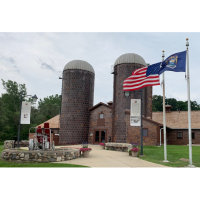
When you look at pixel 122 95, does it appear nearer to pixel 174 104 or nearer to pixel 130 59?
pixel 130 59

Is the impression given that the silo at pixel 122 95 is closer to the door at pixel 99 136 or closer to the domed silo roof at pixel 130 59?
the domed silo roof at pixel 130 59

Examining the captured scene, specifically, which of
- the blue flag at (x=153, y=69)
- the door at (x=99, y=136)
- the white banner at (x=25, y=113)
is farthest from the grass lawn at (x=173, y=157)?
the door at (x=99, y=136)

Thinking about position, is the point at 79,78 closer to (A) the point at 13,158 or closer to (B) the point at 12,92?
(A) the point at 13,158

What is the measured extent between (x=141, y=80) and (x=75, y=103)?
63.4 feet

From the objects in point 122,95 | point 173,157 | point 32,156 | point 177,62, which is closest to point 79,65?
point 122,95

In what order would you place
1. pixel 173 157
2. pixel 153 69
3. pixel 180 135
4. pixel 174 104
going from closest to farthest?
pixel 153 69 < pixel 173 157 < pixel 180 135 < pixel 174 104

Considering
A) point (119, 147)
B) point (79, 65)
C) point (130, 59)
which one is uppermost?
point (130, 59)

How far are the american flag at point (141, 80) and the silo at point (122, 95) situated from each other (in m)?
14.3

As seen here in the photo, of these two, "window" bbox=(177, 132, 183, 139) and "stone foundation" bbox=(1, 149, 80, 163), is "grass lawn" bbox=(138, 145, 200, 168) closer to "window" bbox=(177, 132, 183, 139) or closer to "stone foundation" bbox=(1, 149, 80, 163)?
"stone foundation" bbox=(1, 149, 80, 163)

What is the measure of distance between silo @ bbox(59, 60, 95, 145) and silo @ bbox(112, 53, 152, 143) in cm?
488

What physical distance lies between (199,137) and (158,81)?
71.7 feet

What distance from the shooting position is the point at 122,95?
2955 centimetres
